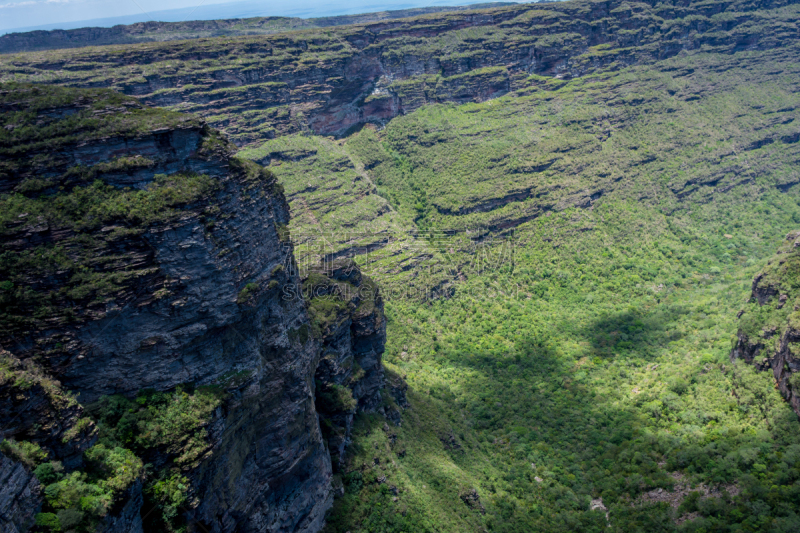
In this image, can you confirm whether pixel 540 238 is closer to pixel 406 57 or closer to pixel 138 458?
pixel 406 57

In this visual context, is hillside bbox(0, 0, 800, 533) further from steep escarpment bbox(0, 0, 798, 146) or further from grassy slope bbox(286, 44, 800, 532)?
steep escarpment bbox(0, 0, 798, 146)

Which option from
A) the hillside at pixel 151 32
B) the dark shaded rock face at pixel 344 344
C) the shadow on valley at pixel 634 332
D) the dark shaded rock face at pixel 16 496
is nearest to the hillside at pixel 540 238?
the dark shaded rock face at pixel 344 344

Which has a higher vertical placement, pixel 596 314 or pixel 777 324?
pixel 777 324

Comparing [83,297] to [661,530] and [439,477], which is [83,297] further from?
[661,530]

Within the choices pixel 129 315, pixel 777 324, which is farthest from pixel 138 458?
pixel 777 324

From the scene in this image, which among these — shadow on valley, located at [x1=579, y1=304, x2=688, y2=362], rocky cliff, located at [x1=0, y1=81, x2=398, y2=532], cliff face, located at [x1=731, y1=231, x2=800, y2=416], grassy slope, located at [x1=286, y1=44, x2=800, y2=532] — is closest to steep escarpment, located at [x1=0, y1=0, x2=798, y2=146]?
grassy slope, located at [x1=286, y1=44, x2=800, y2=532]

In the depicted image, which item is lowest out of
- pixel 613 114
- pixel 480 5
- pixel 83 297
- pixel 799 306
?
pixel 799 306

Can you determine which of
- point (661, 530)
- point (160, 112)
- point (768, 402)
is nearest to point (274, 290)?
→ point (160, 112)
